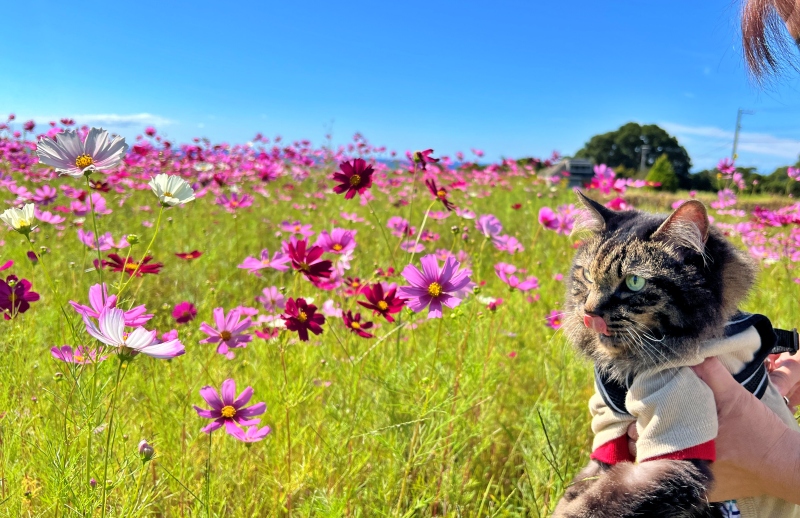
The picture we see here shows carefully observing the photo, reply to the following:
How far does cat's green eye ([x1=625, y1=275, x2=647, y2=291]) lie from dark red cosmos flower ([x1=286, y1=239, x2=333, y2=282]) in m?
0.62

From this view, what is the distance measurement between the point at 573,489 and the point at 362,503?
512mm

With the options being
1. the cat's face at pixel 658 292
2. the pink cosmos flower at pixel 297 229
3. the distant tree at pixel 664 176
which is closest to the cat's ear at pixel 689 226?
the cat's face at pixel 658 292

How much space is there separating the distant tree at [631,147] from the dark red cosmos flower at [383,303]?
1266 inches

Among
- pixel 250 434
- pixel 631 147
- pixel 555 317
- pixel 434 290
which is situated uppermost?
pixel 631 147

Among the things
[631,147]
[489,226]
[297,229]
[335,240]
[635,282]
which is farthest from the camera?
[631,147]

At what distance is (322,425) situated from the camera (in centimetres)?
151

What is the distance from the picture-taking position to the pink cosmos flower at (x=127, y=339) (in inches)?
26.1

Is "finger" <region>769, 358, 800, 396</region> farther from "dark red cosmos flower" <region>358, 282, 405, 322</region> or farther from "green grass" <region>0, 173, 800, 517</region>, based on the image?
"dark red cosmos flower" <region>358, 282, 405, 322</region>

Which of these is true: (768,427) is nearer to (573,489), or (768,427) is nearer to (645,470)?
(645,470)

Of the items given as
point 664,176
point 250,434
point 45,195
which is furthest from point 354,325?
point 664,176

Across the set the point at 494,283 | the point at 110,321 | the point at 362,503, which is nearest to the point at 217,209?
the point at 494,283

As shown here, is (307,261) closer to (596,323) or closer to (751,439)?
(596,323)

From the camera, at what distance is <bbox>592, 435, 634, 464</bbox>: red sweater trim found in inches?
36.7

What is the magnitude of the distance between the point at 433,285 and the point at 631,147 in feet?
124
